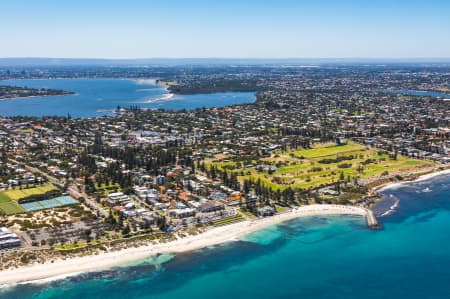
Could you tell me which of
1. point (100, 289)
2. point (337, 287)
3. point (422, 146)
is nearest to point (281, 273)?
point (337, 287)

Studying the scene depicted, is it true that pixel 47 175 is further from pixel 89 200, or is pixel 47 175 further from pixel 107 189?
pixel 89 200

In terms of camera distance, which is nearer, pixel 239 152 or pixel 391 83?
pixel 239 152

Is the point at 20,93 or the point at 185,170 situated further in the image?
the point at 20,93

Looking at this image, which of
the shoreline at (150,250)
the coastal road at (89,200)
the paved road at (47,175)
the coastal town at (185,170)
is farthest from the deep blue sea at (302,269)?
the paved road at (47,175)

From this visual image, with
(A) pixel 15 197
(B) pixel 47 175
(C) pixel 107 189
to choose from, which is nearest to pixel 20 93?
(B) pixel 47 175

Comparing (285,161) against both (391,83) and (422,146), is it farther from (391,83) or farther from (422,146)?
(391,83)
